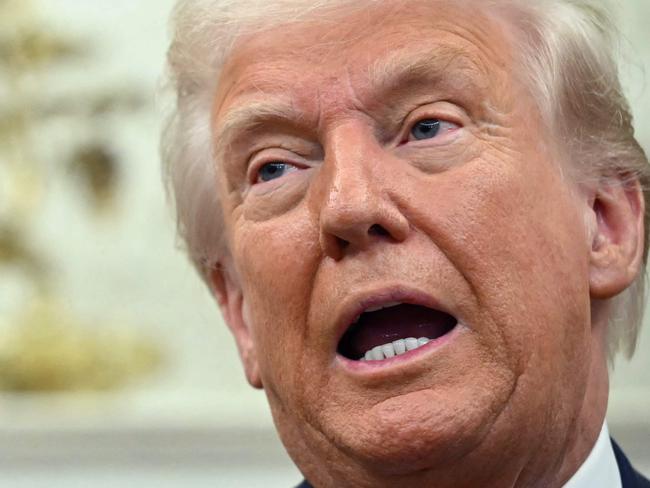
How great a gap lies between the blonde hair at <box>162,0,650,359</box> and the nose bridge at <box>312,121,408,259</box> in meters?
0.22

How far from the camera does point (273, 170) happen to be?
2031mm

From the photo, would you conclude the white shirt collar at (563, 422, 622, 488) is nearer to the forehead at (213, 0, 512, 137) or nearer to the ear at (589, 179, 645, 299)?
the ear at (589, 179, 645, 299)

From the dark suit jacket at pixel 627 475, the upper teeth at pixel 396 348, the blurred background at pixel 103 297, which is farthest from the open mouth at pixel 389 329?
the blurred background at pixel 103 297

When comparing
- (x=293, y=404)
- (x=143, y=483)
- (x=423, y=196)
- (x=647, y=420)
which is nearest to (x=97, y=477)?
(x=143, y=483)

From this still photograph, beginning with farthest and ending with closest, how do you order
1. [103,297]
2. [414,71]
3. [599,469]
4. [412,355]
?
[103,297], [599,469], [414,71], [412,355]

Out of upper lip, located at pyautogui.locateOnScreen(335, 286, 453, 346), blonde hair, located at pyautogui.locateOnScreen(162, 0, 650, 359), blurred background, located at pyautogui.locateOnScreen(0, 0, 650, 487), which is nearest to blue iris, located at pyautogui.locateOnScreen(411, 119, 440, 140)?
blonde hair, located at pyautogui.locateOnScreen(162, 0, 650, 359)

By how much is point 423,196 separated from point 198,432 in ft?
6.19

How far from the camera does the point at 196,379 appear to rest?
11.8 feet

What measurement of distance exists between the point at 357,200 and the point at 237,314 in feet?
1.77

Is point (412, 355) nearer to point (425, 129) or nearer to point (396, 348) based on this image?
point (396, 348)

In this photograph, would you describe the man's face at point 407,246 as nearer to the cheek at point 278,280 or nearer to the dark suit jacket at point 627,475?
the cheek at point 278,280

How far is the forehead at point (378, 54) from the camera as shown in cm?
190

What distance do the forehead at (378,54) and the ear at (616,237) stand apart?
0.88 feet

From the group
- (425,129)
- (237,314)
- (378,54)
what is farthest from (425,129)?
(237,314)
